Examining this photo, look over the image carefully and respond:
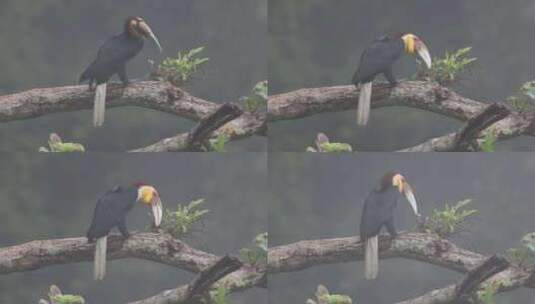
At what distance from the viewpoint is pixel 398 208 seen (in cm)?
418

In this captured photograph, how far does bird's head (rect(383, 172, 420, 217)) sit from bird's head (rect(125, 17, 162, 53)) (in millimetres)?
1124

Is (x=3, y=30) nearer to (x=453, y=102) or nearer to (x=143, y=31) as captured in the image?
(x=143, y=31)

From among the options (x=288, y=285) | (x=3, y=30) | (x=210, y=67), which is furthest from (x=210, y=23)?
(x=288, y=285)

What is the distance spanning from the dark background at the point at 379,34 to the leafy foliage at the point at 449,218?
0.96 feet

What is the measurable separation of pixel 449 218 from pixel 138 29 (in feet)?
4.90

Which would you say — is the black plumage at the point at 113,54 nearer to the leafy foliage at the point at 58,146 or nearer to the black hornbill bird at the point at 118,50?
the black hornbill bird at the point at 118,50

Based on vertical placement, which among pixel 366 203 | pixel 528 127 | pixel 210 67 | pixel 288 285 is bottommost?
pixel 288 285

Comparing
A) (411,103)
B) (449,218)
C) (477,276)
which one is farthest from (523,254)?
(411,103)

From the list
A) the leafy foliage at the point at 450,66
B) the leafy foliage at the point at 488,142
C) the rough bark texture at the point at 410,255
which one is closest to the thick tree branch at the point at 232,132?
the rough bark texture at the point at 410,255

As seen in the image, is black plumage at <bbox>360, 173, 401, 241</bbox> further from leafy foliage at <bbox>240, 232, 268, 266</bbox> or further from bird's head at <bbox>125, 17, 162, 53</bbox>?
bird's head at <bbox>125, 17, 162, 53</bbox>

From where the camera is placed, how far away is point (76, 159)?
4188 mm

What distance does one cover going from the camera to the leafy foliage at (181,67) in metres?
4.19

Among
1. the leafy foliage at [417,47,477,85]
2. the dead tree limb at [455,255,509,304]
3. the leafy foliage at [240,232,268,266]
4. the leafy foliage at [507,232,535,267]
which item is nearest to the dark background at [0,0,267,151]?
the leafy foliage at [240,232,268,266]

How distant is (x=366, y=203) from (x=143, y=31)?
1165 mm
